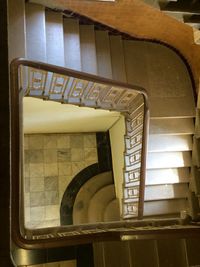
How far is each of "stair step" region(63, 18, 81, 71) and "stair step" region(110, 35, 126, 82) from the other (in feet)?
1.95

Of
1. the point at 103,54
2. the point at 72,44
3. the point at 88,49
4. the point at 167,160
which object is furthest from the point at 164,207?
the point at 72,44

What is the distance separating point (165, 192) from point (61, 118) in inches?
75.9

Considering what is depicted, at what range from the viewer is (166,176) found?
448cm

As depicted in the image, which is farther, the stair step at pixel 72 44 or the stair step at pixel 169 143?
the stair step at pixel 169 143

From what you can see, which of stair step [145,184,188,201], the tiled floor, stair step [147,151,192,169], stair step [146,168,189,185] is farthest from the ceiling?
stair step [145,184,188,201]

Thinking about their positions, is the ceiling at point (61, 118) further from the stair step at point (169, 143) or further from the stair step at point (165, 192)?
the stair step at point (165, 192)

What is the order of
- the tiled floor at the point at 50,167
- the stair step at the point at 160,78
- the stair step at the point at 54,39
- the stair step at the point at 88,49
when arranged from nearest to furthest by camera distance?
the stair step at the point at 54,39 → the stair step at the point at 88,49 → the stair step at the point at 160,78 → the tiled floor at the point at 50,167

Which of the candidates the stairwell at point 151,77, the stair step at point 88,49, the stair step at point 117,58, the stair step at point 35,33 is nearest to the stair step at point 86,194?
the stairwell at point 151,77

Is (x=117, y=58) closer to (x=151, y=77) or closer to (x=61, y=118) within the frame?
(x=151, y=77)

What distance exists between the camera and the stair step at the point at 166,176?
4457mm

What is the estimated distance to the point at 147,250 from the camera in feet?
7.13

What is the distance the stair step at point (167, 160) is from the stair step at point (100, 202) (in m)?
1.18

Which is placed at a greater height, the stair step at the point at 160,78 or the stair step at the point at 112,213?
the stair step at the point at 160,78

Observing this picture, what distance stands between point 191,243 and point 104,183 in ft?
10.6
